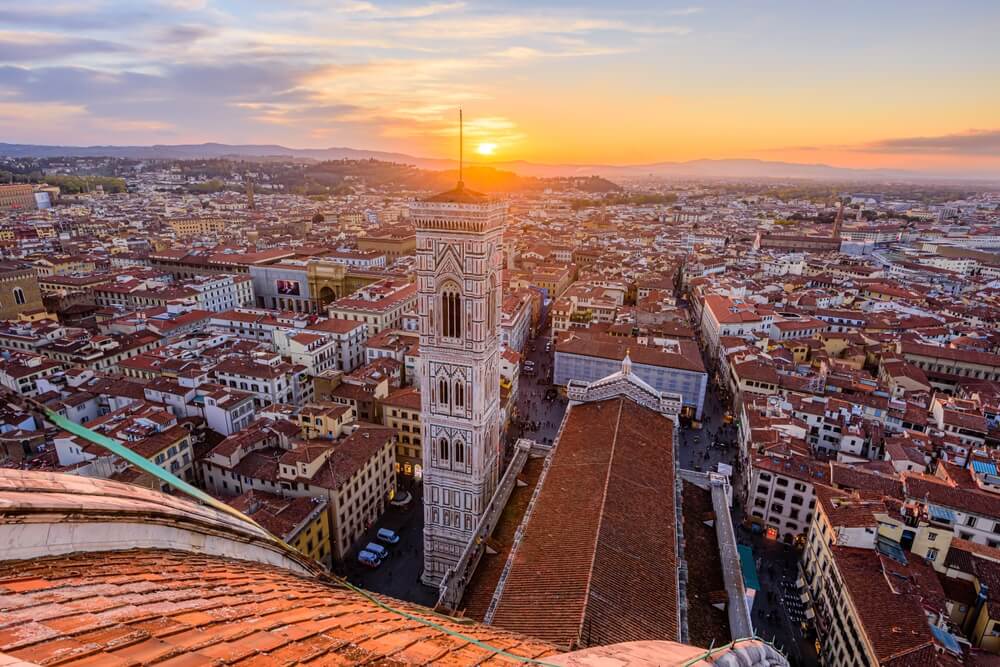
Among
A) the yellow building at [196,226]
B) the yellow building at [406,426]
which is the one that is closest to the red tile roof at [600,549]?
the yellow building at [406,426]

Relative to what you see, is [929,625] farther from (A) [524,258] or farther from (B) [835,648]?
(A) [524,258]

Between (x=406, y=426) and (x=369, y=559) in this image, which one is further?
(x=406, y=426)

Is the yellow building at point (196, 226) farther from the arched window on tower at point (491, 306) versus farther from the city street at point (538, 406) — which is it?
the arched window on tower at point (491, 306)

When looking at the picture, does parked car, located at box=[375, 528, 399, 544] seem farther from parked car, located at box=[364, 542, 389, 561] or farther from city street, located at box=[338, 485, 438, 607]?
parked car, located at box=[364, 542, 389, 561]

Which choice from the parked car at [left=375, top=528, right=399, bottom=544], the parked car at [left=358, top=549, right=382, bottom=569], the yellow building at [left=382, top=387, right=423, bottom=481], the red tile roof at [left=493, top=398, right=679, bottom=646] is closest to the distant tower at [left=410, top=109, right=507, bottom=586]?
the parked car at [left=358, top=549, right=382, bottom=569]

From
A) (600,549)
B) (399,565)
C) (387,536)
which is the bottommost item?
(399,565)

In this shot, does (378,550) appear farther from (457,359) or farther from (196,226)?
(196,226)

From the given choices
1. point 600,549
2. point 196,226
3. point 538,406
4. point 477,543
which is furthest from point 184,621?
point 196,226
